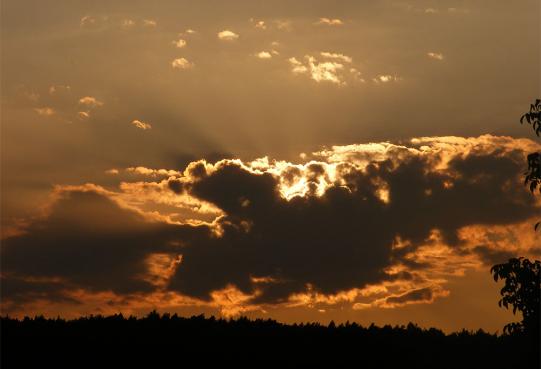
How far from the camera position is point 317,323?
33.0 meters

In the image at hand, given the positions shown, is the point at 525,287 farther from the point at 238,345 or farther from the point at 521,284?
the point at 238,345

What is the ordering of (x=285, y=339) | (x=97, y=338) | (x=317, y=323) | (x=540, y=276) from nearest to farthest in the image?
(x=540, y=276) < (x=97, y=338) < (x=285, y=339) < (x=317, y=323)

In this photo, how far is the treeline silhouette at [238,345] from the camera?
1108 inches

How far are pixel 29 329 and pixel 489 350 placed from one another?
1882 centimetres

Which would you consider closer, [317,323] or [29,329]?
[29,329]

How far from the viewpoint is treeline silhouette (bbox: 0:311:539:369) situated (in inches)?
1108

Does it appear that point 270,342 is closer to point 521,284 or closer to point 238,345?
point 238,345

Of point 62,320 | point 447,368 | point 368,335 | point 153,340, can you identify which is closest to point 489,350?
point 447,368

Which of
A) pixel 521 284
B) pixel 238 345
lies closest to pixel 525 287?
pixel 521 284

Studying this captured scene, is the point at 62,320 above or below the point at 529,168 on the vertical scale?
below

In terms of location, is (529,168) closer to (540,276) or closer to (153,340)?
(540,276)

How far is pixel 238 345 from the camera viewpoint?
1174 inches

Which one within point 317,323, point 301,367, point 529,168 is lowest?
point 301,367

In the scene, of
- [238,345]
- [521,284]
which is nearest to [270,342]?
[238,345]
